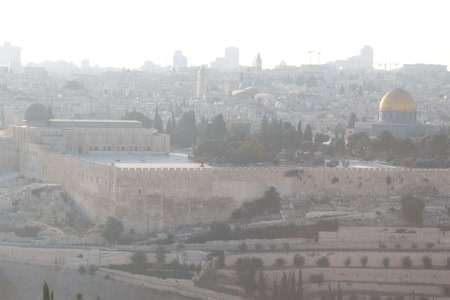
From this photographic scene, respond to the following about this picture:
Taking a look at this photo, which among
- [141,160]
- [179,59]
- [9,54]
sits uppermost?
[9,54]

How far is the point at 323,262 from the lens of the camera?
3406 cm

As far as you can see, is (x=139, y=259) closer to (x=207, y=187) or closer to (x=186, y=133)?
(x=207, y=187)

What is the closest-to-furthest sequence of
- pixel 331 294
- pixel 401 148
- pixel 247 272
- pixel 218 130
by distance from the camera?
1. pixel 331 294
2. pixel 247 272
3. pixel 401 148
4. pixel 218 130

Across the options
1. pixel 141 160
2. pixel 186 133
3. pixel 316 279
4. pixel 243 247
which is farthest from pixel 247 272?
pixel 186 133

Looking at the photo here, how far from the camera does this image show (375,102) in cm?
9431

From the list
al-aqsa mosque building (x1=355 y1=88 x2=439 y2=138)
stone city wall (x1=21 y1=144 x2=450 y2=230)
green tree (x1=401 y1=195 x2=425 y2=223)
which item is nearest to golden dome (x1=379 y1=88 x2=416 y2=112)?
al-aqsa mosque building (x1=355 y1=88 x2=439 y2=138)

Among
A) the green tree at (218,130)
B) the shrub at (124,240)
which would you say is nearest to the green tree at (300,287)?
the shrub at (124,240)

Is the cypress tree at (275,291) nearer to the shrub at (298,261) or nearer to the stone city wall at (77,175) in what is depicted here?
the shrub at (298,261)

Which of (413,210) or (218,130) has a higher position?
(218,130)

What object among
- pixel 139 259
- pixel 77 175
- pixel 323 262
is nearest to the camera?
pixel 139 259

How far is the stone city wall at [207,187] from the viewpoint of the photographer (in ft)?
123

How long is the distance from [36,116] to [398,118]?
1518 centimetres

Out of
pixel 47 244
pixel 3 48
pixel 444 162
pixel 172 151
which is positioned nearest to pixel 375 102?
pixel 172 151

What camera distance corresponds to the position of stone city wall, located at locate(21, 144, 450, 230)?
37562 mm
